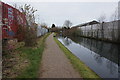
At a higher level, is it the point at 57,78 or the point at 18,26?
the point at 18,26

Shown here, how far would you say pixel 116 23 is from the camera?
66.7ft

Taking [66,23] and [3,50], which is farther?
[66,23]

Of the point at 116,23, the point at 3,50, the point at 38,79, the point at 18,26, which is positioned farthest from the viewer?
the point at 116,23

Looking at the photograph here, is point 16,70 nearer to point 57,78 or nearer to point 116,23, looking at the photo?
point 57,78

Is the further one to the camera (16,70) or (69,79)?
(16,70)

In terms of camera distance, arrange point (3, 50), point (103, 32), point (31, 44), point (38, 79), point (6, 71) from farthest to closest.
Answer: point (103, 32) < point (31, 44) < point (3, 50) < point (6, 71) < point (38, 79)

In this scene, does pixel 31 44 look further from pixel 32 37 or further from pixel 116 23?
pixel 116 23

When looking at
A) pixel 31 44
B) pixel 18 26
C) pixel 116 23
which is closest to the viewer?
pixel 18 26

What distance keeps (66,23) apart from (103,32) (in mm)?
55246

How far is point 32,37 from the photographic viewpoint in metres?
11.5

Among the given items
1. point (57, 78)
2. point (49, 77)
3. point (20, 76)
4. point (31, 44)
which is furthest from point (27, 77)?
point (31, 44)

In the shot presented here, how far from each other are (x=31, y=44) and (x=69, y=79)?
24.9ft

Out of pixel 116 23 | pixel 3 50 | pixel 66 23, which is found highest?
pixel 66 23

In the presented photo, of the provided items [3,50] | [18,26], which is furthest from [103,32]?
[3,50]
